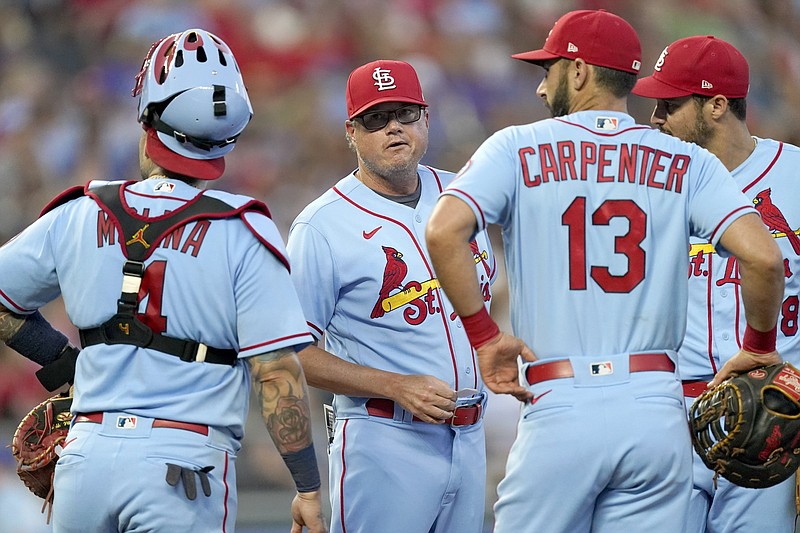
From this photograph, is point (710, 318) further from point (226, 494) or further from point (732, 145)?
point (226, 494)

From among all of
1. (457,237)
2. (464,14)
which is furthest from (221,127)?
(464,14)

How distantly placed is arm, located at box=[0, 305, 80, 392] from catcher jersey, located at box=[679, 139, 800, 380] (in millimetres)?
2499

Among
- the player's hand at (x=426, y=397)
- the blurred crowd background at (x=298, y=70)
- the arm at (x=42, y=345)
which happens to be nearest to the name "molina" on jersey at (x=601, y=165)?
the player's hand at (x=426, y=397)

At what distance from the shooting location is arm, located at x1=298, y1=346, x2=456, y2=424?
Answer: 14.7ft

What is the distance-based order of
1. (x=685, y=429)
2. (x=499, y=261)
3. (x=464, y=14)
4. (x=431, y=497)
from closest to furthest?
(x=685, y=429), (x=431, y=497), (x=499, y=261), (x=464, y=14)

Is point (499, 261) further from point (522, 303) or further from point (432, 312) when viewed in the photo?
point (522, 303)

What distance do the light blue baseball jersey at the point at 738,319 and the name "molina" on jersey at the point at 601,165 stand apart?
985 mm

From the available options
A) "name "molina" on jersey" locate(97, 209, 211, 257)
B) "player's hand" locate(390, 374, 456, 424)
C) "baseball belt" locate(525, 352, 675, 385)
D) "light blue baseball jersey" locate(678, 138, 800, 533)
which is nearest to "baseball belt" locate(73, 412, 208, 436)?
"name "molina" on jersey" locate(97, 209, 211, 257)

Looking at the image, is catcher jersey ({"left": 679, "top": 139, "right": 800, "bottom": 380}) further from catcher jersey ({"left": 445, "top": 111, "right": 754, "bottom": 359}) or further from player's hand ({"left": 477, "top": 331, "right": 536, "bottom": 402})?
player's hand ({"left": 477, "top": 331, "right": 536, "bottom": 402})

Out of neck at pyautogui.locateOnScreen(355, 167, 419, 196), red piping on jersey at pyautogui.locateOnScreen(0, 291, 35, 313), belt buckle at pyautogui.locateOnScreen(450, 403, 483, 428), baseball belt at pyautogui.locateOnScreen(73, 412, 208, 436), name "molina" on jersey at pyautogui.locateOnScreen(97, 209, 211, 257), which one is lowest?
belt buckle at pyautogui.locateOnScreen(450, 403, 483, 428)

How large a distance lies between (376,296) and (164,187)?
1.33 metres

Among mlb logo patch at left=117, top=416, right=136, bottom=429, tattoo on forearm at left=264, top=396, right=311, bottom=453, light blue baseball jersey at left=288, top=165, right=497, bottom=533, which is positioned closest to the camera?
mlb logo patch at left=117, top=416, right=136, bottom=429

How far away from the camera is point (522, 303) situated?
12.5 ft

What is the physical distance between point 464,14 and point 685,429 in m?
8.88
